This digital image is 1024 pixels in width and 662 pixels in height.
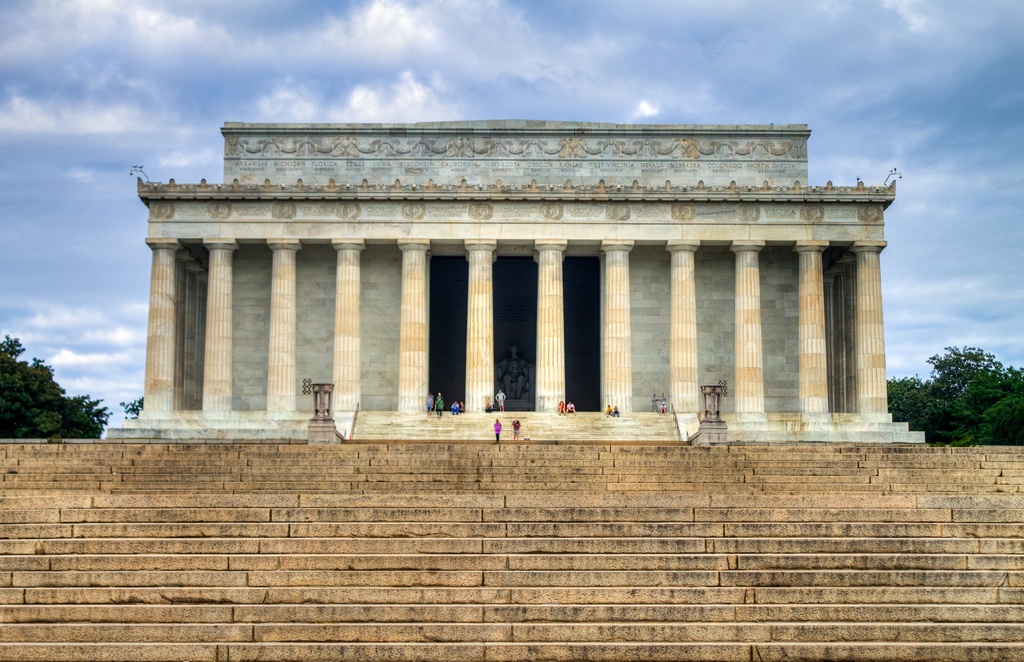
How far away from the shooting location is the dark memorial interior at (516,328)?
213ft

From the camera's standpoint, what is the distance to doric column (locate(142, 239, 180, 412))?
57094 millimetres

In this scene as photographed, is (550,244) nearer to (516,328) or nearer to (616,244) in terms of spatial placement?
(616,244)

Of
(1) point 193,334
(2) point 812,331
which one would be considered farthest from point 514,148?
(1) point 193,334

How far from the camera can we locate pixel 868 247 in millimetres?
57469

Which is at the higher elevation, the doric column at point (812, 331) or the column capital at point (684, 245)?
the column capital at point (684, 245)

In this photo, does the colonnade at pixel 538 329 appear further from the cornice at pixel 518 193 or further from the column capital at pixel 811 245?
the cornice at pixel 518 193

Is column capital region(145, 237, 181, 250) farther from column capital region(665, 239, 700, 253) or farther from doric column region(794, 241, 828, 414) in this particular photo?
doric column region(794, 241, 828, 414)

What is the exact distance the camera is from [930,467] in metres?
33.2

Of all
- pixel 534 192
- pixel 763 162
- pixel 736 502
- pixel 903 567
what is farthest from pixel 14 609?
pixel 763 162

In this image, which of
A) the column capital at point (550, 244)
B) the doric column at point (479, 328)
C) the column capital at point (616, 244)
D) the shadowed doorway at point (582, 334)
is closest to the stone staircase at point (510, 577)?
the doric column at point (479, 328)

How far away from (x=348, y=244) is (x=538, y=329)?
10.1 meters

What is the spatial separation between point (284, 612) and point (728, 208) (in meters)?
42.1

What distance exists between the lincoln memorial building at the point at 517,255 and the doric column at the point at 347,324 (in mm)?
109

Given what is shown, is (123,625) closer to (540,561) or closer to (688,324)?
(540,561)
